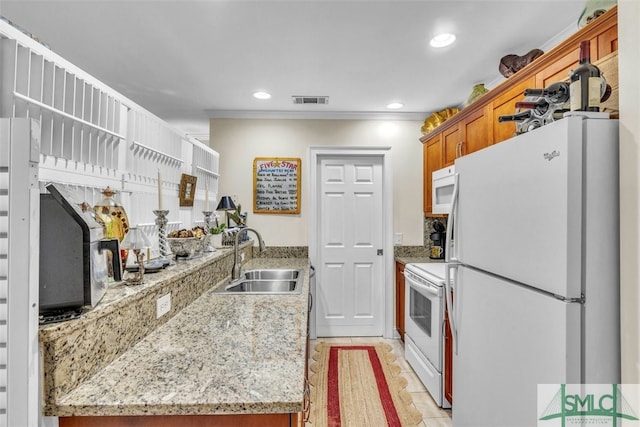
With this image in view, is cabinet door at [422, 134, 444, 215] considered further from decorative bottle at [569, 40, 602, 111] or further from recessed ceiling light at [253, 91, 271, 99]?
→ decorative bottle at [569, 40, 602, 111]

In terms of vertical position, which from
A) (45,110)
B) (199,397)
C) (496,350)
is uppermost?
(45,110)

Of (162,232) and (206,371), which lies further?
(162,232)

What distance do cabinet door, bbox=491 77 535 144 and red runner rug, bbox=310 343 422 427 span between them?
6.32 feet

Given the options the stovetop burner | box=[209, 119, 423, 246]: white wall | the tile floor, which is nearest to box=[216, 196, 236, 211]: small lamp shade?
box=[209, 119, 423, 246]: white wall

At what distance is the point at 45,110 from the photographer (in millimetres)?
1309

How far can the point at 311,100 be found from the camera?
123 inches

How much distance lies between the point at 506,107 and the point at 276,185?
226cm

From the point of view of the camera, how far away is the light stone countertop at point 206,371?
78 cm

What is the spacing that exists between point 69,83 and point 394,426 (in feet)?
8.38

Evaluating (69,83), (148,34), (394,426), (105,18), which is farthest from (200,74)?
(394,426)

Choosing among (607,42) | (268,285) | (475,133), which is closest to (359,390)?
(268,285)

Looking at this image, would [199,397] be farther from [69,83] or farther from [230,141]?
[230,141]

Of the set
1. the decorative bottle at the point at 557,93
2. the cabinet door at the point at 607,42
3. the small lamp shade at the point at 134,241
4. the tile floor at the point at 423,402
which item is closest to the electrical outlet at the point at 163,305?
the small lamp shade at the point at 134,241

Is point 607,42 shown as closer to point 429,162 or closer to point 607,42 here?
point 607,42
